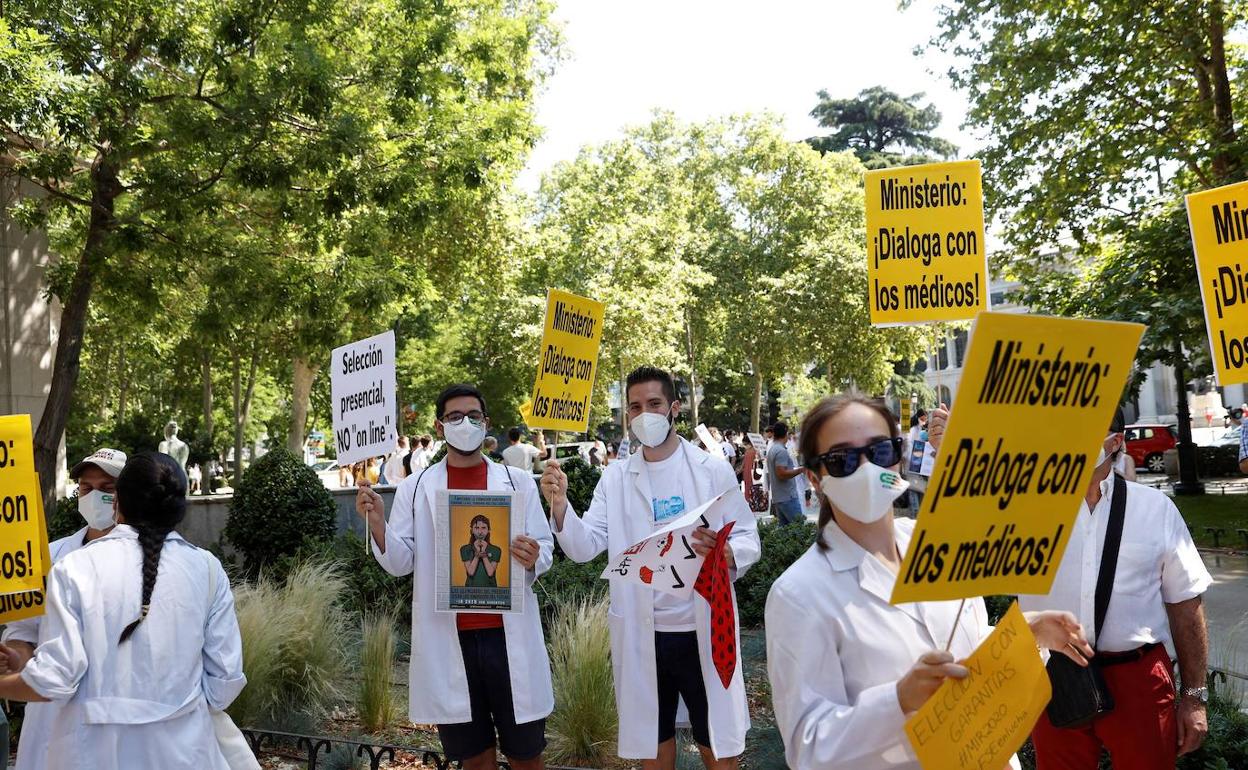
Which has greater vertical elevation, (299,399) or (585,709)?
(299,399)

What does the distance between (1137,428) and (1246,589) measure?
29.0 metres

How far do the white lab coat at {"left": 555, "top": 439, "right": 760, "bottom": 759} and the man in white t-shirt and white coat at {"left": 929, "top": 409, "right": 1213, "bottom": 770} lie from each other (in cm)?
126

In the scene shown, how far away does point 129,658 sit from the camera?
3605 millimetres

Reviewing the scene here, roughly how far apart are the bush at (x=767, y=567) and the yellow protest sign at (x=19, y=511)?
6.60 metres

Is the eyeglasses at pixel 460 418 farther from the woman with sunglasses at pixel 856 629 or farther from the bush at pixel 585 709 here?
the woman with sunglasses at pixel 856 629

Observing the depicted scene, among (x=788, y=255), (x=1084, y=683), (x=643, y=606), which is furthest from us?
(x=788, y=255)

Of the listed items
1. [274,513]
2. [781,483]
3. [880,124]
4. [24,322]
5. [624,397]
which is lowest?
[274,513]

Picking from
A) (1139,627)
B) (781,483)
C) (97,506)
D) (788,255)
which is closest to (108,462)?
(97,506)

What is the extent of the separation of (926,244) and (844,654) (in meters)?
5.12

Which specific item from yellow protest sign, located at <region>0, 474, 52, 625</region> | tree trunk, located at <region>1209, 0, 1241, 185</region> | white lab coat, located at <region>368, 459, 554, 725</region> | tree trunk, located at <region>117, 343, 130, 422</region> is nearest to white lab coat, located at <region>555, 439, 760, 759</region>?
white lab coat, located at <region>368, 459, 554, 725</region>

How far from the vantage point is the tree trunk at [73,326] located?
1405 centimetres

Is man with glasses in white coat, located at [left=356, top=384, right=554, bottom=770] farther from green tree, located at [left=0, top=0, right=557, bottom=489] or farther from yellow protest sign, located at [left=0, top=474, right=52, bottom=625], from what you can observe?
green tree, located at [left=0, top=0, right=557, bottom=489]

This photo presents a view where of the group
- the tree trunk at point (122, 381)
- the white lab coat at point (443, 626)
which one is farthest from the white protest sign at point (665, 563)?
the tree trunk at point (122, 381)

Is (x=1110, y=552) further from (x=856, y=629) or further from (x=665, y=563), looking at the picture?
(x=856, y=629)
